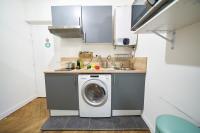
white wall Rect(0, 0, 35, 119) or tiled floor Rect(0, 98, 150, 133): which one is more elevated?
white wall Rect(0, 0, 35, 119)

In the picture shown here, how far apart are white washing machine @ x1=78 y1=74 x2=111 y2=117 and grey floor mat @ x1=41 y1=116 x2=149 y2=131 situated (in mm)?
113

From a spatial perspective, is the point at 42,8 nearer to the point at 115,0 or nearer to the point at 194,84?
the point at 115,0

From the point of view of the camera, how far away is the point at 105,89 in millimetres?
2008

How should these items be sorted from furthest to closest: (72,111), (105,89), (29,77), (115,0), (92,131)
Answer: (29,77)
(115,0)
(72,111)
(105,89)
(92,131)

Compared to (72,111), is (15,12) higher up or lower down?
higher up

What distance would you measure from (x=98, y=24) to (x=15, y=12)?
1958 millimetres

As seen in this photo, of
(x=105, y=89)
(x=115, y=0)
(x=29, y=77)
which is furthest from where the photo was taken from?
(x=29, y=77)

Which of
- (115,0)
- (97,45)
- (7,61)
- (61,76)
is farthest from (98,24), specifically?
(7,61)

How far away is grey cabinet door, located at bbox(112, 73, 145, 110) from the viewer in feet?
6.65

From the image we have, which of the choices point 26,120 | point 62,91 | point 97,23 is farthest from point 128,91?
point 26,120

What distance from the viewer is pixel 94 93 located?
2.17 metres

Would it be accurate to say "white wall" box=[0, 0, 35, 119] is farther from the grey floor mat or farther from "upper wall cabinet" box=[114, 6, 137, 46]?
"upper wall cabinet" box=[114, 6, 137, 46]

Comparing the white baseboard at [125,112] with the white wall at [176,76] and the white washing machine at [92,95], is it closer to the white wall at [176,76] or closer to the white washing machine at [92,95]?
the white washing machine at [92,95]

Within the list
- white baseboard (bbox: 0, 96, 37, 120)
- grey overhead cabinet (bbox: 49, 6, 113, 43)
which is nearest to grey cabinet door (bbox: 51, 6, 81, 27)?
grey overhead cabinet (bbox: 49, 6, 113, 43)
